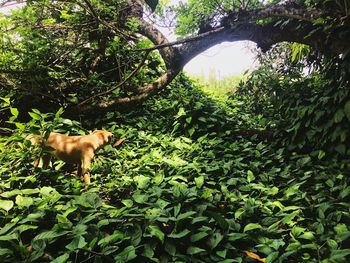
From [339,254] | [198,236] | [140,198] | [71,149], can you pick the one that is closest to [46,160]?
Answer: [71,149]

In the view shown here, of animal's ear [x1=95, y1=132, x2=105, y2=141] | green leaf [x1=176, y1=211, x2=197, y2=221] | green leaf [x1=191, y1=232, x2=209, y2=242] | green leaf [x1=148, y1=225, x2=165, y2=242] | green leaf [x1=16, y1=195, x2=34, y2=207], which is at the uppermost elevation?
animal's ear [x1=95, y1=132, x2=105, y2=141]

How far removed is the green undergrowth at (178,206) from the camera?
75.5 inches

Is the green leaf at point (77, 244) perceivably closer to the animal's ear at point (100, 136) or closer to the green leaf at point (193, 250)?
the green leaf at point (193, 250)

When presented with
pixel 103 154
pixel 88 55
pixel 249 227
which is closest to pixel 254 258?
pixel 249 227

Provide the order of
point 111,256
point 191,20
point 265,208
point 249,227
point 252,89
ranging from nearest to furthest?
point 111,256
point 249,227
point 265,208
point 191,20
point 252,89

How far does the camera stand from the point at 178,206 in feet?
7.32

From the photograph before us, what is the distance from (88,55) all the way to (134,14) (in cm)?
105

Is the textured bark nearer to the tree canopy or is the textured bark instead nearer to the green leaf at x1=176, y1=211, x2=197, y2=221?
the tree canopy

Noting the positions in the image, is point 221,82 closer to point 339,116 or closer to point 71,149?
point 339,116

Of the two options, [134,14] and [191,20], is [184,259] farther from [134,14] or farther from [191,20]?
[134,14]

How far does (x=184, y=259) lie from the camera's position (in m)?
1.91

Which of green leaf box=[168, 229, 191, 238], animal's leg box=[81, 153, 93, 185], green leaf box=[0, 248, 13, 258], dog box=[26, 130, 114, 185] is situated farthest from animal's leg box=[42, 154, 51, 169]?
green leaf box=[168, 229, 191, 238]

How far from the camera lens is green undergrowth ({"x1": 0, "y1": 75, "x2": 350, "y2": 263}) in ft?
6.29

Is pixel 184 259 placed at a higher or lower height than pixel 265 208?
higher
